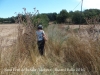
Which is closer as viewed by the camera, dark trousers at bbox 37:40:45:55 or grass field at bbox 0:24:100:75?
grass field at bbox 0:24:100:75

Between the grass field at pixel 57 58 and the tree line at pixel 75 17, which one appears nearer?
the grass field at pixel 57 58

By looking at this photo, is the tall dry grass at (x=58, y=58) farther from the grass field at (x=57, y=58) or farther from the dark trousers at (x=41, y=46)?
the dark trousers at (x=41, y=46)

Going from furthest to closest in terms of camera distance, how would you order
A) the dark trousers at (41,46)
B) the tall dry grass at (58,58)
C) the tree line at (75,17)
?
the tree line at (75,17), the dark trousers at (41,46), the tall dry grass at (58,58)

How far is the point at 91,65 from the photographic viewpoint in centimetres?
397

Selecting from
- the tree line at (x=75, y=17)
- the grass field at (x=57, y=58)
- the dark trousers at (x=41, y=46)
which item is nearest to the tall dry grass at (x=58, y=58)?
the grass field at (x=57, y=58)

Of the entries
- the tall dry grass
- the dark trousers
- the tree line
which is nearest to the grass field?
the tall dry grass

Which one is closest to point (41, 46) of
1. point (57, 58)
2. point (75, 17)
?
point (57, 58)

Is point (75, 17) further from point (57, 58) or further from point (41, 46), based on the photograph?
point (57, 58)

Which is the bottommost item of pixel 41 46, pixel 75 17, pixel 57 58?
pixel 57 58

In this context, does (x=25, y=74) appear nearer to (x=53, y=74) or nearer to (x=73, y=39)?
(x=53, y=74)

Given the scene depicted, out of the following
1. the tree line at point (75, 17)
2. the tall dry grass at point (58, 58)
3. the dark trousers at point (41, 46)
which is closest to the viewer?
the tall dry grass at point (58, 58)

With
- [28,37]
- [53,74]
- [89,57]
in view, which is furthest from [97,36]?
[28,37]

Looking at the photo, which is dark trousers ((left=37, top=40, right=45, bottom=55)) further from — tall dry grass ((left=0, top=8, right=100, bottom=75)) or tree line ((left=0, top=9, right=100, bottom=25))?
tree line ((left=0, top=9, right=100, bottom=25))

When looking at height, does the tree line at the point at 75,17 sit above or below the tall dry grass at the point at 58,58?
above
